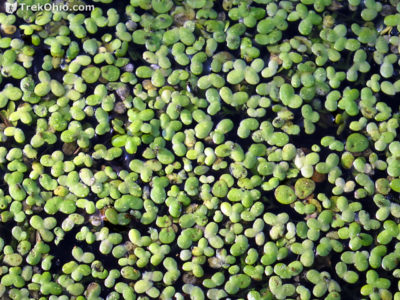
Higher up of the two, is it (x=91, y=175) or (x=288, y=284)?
(x=91, y=175)

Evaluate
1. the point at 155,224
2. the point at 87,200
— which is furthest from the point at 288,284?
the point at 87,200

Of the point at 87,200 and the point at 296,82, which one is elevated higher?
the point at 296,82

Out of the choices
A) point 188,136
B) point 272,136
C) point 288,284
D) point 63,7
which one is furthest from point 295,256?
point 63,7

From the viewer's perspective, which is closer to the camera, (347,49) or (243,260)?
(243,260)

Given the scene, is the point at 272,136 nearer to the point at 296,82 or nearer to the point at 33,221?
the point at 296,82

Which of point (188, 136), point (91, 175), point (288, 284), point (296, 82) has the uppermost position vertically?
point (296, 82)

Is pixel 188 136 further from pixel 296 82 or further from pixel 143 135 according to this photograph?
pixel 296 82
